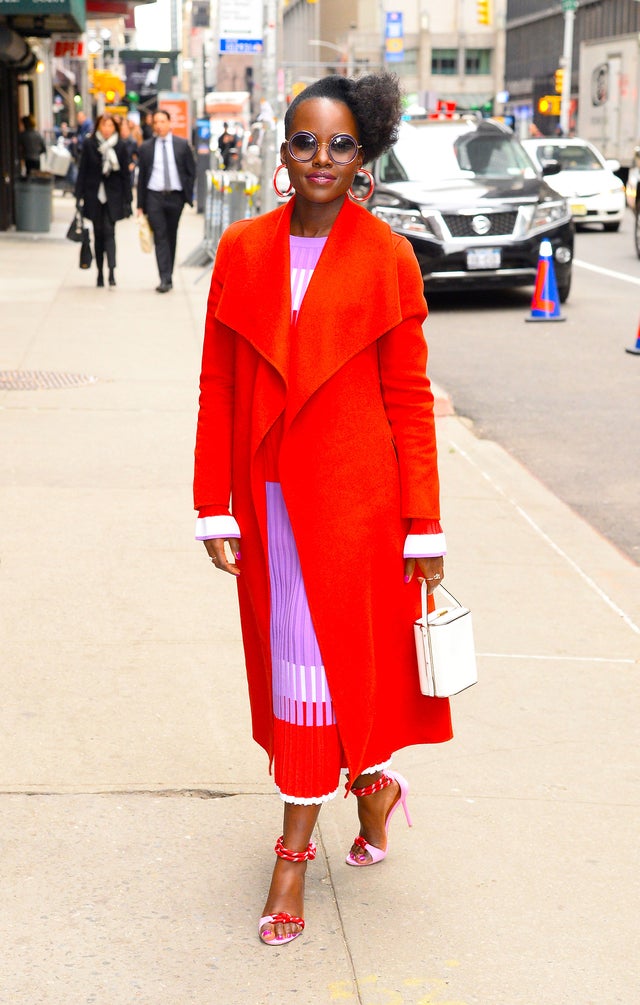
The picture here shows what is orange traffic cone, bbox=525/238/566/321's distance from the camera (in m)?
14.3

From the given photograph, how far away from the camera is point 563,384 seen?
11141mm

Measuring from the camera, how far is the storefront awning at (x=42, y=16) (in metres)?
20.4

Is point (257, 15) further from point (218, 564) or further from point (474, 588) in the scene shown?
point (218, 564)

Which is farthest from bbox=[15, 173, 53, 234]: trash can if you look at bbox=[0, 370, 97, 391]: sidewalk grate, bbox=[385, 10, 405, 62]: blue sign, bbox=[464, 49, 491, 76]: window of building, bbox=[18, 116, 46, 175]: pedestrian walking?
bbox=[464, 49, 491, 76]: window of building

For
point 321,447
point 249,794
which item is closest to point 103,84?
point 249,794

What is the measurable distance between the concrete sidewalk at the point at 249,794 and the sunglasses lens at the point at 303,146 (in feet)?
5.42

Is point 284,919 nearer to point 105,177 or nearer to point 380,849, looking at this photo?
point 380,849

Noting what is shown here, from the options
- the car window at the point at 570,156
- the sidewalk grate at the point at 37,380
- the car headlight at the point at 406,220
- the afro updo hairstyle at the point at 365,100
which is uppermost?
the afro updo hairstyle at the point at 365,100

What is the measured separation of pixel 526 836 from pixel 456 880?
0.30 metres

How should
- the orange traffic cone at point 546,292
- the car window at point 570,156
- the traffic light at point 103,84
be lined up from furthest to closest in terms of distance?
the traffic light at point 103,84, the car window at point 570,156, the orange traffic cone at point 546,292

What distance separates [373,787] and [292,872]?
310 mm

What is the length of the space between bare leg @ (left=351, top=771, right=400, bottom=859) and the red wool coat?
0.32m

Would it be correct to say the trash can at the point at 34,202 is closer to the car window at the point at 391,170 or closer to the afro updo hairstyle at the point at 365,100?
the car window at the point at 391,170

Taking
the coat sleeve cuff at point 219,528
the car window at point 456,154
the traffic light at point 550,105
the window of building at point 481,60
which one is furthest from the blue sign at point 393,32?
the coat sleeve cuff at point 219,528
